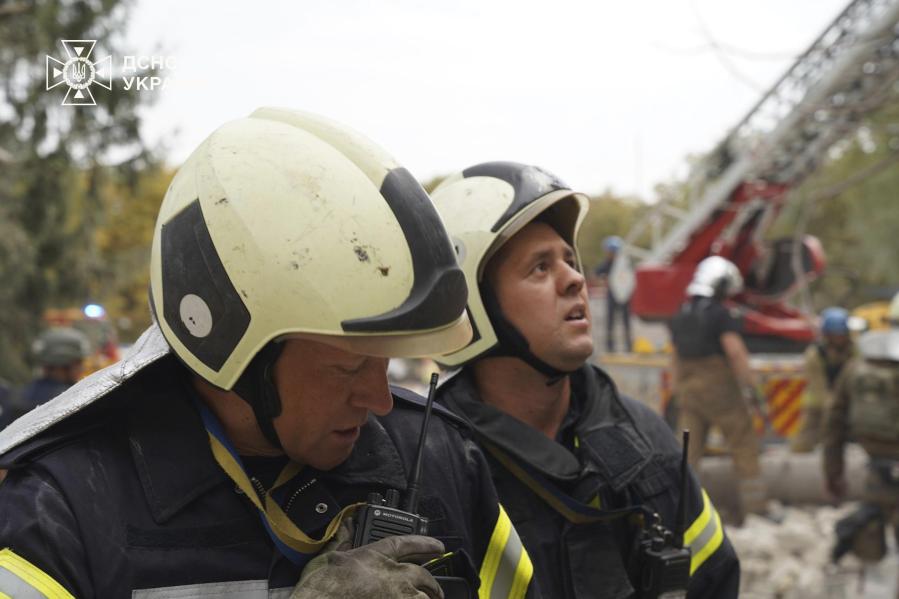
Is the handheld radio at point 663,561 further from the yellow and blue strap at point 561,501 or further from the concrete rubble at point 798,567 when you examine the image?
the concrete rubble at point 798,567

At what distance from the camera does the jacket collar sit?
5.44 ft

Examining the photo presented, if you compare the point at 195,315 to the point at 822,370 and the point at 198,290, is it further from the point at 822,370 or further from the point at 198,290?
the point at 822,370

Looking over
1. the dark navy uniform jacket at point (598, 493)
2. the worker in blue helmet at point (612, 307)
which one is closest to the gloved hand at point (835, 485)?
the dark navy uniform jacket at point (598, 493)

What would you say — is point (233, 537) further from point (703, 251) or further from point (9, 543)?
point (703, 251)

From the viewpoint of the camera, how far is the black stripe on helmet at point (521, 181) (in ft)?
9.19

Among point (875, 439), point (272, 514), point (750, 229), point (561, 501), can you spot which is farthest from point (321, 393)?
point (750, 229)

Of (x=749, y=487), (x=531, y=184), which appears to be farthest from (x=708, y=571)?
(x=749, y=487)

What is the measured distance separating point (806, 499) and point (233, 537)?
29.0 feet

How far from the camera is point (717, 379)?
8883 millimetres

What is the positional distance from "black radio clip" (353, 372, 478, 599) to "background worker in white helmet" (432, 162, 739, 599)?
25.6 inches

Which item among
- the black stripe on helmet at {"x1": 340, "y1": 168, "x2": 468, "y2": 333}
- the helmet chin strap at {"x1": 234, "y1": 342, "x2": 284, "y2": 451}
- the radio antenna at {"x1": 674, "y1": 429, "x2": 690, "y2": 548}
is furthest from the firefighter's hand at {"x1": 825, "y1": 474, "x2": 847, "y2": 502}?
the helmet chin strap at {"x1": 234, "y1": 342, "x2": 284, "y2": 451}

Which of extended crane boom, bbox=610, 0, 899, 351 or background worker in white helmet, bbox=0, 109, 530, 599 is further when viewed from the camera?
extended crane boom, bbox=610, 0, 899, 351

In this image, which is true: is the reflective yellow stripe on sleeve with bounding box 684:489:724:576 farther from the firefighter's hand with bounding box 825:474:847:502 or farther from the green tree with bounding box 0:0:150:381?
the green tree with bounding box 0:0:150:381

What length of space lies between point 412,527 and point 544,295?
114 centimetres
